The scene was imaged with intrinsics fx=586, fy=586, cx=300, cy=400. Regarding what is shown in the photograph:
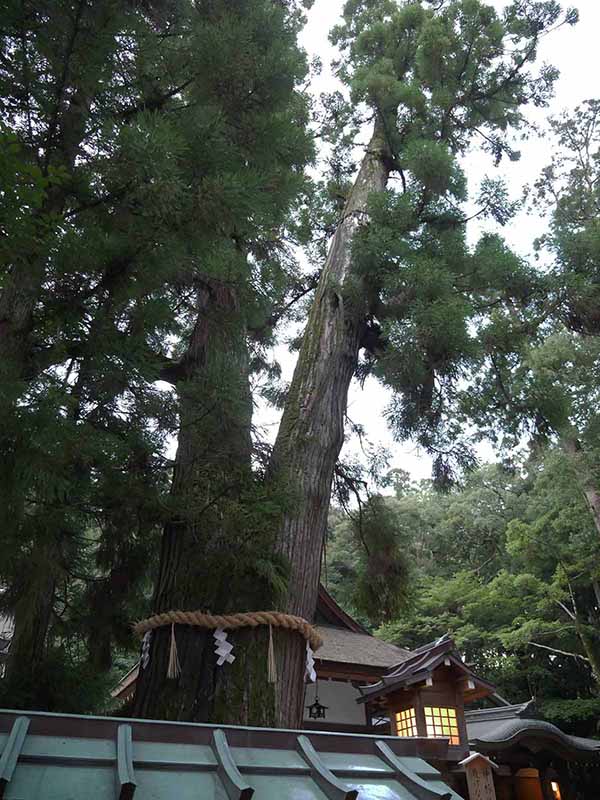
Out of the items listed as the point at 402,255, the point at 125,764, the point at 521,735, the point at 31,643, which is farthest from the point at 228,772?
the point at 521,735

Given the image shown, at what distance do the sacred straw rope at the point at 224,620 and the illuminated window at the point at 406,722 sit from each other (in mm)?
4757

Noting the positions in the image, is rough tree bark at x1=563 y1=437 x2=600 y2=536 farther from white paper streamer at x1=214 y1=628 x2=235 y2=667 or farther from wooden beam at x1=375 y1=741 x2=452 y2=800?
wooden beam at x1=375 y1=741 x2=452 y2=800

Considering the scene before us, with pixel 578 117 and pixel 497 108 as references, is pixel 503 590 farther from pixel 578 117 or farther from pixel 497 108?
pixel 578 117

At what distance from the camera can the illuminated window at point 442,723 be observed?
22.1ft

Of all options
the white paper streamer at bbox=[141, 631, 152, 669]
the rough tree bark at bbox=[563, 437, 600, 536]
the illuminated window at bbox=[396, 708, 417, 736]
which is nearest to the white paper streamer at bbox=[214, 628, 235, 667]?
the white paper streamer at bbox=[141, 631, 152, 669]

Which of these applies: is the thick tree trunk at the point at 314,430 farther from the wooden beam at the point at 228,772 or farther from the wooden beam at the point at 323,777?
the wooden beam at the point at 228,772

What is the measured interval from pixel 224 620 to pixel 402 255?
2849 millimetres

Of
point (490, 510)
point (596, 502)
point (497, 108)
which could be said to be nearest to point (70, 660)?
point (497, 108)

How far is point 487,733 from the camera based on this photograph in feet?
27.9

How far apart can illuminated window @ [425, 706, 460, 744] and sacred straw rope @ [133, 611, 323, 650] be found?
4.75 m

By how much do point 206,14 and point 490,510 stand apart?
16098 millimetres

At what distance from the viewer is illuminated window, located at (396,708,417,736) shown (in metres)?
6.81

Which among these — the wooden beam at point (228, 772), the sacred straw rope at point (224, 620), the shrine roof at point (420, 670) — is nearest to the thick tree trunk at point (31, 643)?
the sacred straw rope at point (224, 620)

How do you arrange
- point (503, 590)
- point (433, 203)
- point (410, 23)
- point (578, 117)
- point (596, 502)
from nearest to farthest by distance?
point (433, 203) < point (410, 23) < point (596, 502) < point (503, 590) < point (578, 117)
